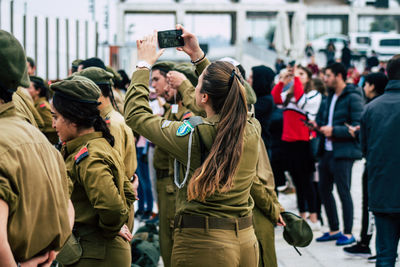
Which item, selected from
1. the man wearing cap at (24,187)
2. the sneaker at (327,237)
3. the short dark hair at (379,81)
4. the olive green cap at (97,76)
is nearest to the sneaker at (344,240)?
the sneaker at (327,237)

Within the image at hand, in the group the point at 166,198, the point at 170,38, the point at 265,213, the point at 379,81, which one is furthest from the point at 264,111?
the point at 170,38

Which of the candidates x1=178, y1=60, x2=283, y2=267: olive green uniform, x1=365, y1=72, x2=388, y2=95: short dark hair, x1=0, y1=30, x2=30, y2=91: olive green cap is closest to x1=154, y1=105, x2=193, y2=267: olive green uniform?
x1=178, y1=60, x2=283, y2=267: olive green uniform

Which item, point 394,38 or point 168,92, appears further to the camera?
point 394,38

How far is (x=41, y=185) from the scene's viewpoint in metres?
2.09

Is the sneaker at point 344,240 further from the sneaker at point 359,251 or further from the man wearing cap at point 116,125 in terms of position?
the man wearing cap at point 116,125

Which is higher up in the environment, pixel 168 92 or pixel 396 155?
pixel 168 92

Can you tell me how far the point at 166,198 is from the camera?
5.58 m

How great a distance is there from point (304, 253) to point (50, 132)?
3.78m

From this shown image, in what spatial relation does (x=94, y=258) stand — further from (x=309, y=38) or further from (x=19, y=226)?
(x=309, y=38)

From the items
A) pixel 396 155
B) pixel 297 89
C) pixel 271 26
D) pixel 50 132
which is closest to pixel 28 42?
pixel 50 132

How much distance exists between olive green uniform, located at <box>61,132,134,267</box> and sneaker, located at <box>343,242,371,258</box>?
3.87 metres

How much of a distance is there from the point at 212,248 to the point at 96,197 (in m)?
0.72

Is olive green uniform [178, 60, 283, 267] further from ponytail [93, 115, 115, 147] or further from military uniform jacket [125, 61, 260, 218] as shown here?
ponytail [93, 115, 115, 147]

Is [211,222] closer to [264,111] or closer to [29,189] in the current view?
[29,189]
